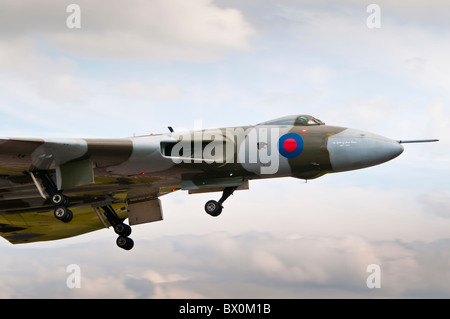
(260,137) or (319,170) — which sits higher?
(260,137)

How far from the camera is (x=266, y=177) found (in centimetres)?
2220

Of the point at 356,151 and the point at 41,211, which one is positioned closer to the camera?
the point at 356,151

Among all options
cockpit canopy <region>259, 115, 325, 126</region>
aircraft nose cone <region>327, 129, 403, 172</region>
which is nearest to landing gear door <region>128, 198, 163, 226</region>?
cockpit canopy <region>259, 115, 325, 126</region>

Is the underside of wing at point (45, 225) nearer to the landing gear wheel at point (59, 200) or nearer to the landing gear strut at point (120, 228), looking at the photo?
the landing gear strut at point (120, 228)

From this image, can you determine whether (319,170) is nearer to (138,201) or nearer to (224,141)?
(224,141)

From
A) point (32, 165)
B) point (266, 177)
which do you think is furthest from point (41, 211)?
point (266, 177)

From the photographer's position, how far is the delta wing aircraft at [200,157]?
20.8 meters

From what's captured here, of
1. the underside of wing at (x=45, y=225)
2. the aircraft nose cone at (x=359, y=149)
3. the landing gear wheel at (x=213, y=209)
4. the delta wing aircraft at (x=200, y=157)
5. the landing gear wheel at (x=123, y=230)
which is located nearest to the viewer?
the aircraft nose cone at (x=359, y=149)


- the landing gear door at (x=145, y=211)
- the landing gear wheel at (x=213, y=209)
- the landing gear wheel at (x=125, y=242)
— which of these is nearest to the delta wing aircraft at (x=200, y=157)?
the landing gear wheel at (x=213, y=209)

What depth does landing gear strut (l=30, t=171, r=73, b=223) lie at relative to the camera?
21531 mm

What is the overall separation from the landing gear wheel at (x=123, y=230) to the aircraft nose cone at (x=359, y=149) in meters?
10.5

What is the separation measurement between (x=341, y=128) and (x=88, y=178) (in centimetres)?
892

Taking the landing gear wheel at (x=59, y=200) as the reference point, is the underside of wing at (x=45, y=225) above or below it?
above

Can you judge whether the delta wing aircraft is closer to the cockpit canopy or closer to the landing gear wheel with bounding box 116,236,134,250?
the cockpit canopy
